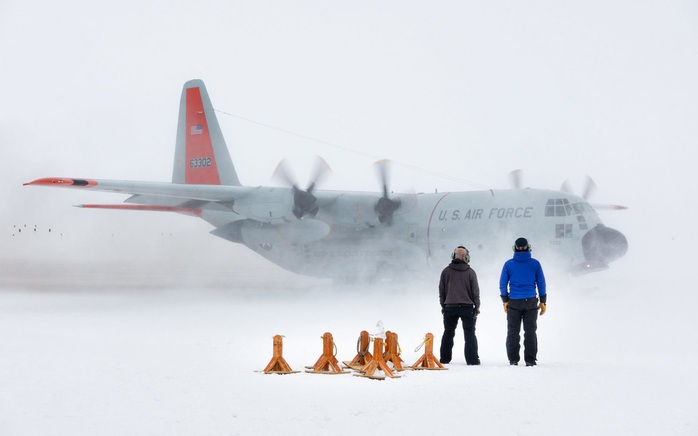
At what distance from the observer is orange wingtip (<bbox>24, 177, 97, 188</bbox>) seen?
66.2ft

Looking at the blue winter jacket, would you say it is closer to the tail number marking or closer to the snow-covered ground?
the snow-covered ground

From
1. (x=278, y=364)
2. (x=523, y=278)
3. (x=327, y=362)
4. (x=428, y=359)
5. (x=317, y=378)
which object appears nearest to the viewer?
(x=317, y=378)

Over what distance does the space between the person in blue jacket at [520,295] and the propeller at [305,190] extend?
13.8 meters

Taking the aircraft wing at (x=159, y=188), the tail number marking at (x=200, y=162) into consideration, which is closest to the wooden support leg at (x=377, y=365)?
the aircraft wing at (x=159, y=188)

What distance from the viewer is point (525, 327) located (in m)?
10.6

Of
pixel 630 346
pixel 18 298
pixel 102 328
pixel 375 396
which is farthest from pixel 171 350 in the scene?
pixel 18 298

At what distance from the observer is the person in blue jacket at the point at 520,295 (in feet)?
34.9

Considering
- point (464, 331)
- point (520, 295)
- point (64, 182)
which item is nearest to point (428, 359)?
point (464, 331)

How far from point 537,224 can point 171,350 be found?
44.2 feet

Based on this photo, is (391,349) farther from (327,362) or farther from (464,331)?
(464,331)

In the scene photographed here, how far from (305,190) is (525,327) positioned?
569 inches

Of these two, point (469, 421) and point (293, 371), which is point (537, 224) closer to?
point (293, 371)

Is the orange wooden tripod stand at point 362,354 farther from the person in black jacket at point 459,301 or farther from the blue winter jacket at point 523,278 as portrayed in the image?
the blue winter jacket at point 523,278

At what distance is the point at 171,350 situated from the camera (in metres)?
11.7
